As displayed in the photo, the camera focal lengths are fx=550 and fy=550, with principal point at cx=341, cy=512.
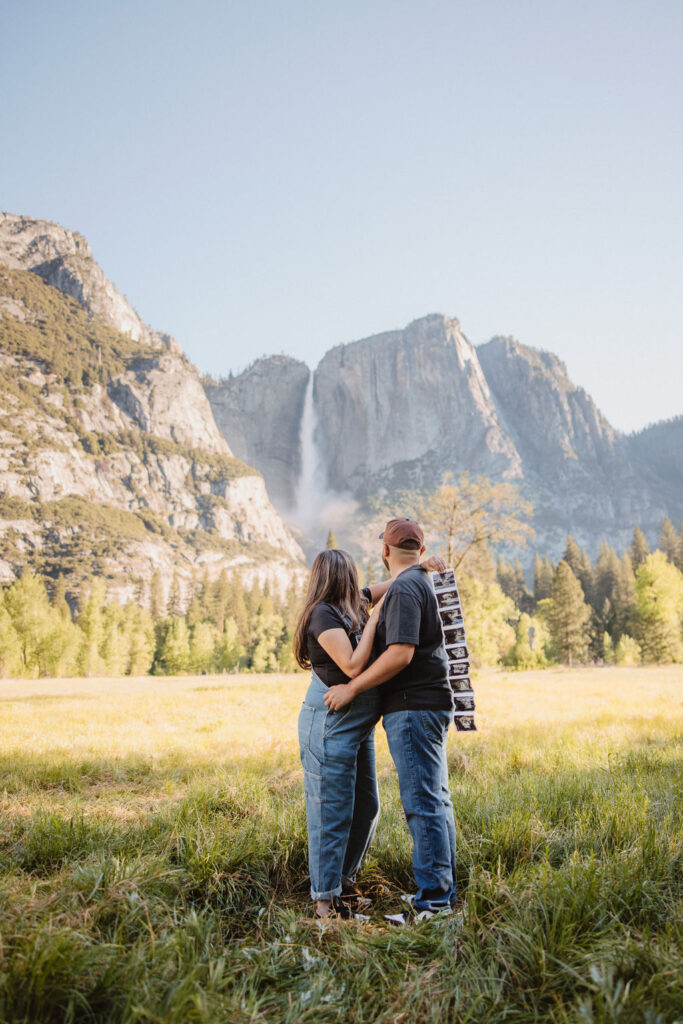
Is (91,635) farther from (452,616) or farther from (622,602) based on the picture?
(622,602)

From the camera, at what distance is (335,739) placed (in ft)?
11.4

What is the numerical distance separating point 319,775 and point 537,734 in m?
7.94

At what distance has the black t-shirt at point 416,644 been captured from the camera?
3.45 metres

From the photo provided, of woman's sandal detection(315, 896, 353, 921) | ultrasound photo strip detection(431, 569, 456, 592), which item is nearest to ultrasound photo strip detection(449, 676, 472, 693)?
ultrasound photo strip detection(431, 569, 456, 592)

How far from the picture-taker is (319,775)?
136 inches

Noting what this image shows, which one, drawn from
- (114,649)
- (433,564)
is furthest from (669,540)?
(433,564)

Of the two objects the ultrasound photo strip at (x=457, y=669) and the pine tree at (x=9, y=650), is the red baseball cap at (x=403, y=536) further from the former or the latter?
the pine tree at (x=9, y=650)

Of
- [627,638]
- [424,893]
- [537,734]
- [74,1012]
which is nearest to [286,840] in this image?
[424,893]

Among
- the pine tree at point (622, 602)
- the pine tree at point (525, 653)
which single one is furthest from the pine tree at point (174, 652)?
the pine tree at point (622, 602)

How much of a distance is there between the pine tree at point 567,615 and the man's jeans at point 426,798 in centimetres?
6428

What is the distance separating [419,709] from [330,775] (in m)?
0.69

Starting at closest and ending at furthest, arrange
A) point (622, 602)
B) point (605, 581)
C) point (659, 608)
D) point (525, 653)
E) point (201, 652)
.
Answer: point (659, 608), point (525, 653), point (622, 602), point (201, 652), point (605, 581)

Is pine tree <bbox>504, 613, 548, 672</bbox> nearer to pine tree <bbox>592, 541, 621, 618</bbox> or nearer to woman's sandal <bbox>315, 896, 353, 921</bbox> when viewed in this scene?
pine tree <bbox>592, 541, 621, 618</bbox>

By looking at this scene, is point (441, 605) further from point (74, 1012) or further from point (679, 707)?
point (679, 707)
